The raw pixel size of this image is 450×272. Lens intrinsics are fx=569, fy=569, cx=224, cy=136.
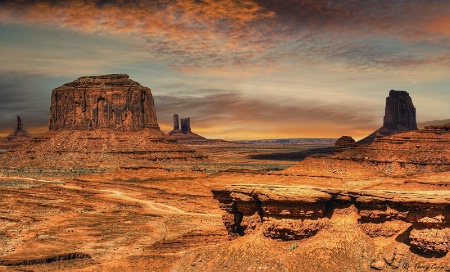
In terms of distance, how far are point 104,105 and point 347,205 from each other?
436 ft

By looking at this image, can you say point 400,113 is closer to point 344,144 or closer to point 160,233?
point 344,144

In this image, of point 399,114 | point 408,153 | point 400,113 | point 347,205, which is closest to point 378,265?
point 347,205

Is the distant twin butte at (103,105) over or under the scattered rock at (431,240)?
over

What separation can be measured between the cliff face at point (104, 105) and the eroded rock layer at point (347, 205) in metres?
127

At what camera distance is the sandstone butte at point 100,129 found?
138 m

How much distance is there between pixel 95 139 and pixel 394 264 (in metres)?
129

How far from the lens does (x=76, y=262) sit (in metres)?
33.8

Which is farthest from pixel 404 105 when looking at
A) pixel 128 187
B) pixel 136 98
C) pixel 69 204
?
pixel 69 204

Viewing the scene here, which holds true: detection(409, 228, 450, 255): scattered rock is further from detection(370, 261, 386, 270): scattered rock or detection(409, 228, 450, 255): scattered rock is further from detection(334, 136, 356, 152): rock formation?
detection(334, 136, 356, 152): rock formation

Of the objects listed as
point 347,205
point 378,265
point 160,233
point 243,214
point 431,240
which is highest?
point 347,205

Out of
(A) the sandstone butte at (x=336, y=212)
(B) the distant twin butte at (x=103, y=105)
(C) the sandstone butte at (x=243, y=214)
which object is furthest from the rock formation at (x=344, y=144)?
(B) the distant twin butte at (x=103, y=105)

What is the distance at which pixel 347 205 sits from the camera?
76.1ft

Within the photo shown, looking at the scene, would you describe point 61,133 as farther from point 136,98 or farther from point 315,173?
point 315,173

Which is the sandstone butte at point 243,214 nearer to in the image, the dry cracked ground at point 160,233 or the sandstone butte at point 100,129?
the dry cracked ground at point 160,233
